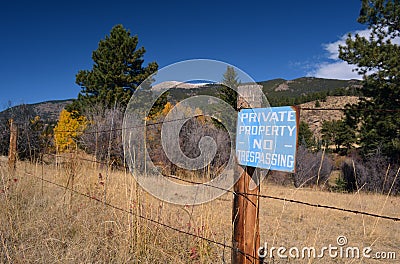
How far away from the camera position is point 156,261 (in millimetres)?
2676

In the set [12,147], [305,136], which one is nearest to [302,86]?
[305,136]

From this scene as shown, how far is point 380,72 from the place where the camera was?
13.5m

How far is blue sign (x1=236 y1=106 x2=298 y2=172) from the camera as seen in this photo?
5.14 feet

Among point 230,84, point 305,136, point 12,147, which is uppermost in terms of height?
point 230,84

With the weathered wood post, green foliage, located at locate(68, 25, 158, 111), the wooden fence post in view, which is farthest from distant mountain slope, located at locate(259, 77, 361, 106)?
the weathered wood post

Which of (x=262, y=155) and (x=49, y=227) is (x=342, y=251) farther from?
(x=49, y=227)

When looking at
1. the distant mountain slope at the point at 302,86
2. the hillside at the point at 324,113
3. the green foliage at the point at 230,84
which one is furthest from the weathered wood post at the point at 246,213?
the distant mountain slope at the point at 302,86

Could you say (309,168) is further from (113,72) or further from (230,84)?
Result: (113,72)

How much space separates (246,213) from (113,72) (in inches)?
726

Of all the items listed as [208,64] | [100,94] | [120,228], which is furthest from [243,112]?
[100,94]

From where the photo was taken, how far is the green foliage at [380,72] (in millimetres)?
13231

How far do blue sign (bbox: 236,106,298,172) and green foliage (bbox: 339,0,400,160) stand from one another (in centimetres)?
1345

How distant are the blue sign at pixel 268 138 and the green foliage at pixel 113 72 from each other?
16.8 meters

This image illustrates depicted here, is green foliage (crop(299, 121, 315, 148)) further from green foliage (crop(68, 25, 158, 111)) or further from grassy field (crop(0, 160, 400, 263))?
grassy field (crop(0, 160, 400, 263))
